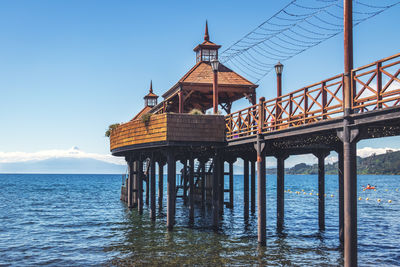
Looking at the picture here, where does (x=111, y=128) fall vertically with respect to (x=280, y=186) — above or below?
above

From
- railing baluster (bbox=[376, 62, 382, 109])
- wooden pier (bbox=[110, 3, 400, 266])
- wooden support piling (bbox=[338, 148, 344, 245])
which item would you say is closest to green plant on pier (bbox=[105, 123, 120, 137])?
wooden pier (bbox=[110, 3, 400, 266])

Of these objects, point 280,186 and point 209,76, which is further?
point 209,76

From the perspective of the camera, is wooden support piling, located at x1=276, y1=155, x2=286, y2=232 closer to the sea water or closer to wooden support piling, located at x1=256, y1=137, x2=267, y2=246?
the sea water

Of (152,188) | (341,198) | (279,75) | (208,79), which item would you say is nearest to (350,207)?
(341,198)

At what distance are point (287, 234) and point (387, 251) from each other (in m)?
5.09

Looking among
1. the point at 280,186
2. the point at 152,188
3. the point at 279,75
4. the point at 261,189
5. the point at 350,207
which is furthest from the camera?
the point at 152,188

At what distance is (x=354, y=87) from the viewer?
39.7 feet

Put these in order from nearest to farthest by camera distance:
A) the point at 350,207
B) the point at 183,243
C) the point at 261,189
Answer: the point at 350,207
the point at 261,189
the point at 183,243

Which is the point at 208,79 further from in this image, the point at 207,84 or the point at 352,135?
the point at 352,135

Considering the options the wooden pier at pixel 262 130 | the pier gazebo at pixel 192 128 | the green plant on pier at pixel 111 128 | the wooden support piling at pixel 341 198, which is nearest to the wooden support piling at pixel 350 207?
the wooden pier at pixel 262 130

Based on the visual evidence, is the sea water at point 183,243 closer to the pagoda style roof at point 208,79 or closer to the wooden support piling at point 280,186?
the wooden support piling at point 280,186

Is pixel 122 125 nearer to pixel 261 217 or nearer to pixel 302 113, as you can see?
pixel 261 217

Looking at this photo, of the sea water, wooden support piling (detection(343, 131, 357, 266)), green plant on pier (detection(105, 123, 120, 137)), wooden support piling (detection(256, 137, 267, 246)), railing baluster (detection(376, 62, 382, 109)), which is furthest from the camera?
green plant on pier (detection(105, 123, 120, 137))

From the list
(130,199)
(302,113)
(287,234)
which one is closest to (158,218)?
(130,199)
